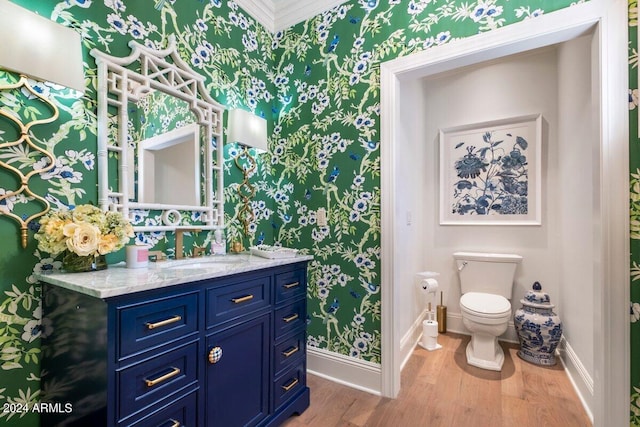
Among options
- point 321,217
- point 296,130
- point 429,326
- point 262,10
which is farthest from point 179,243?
point 429,326

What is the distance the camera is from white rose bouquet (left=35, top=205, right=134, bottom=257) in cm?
104

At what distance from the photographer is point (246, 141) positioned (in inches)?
75.4

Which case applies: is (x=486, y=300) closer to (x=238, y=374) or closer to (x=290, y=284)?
(x=290, y=284)

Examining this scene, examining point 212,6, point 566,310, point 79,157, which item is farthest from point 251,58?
point 566,310

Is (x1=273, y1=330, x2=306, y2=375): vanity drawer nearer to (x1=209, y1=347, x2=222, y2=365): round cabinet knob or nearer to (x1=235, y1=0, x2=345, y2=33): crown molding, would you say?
(x1=209, y1=347, x2=222, y2=365): round cabinet knob

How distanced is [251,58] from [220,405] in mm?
2214

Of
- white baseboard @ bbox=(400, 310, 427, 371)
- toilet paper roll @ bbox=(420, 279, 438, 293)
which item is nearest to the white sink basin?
white baseboard @ bbox=(400, 310, 427, 371)

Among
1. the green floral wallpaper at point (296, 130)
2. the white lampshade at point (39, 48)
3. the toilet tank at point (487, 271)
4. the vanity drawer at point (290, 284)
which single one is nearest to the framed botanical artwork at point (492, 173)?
the toilet tank at point (487, 271)

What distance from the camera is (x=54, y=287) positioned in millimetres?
1080

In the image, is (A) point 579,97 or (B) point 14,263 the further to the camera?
(A) point 579,97

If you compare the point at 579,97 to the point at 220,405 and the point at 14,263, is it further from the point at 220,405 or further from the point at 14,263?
the point at 14,263

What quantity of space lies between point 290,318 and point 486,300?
1.74 m

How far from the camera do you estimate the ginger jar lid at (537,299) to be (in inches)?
88.3

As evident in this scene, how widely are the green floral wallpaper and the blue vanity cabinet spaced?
0.82 feet
